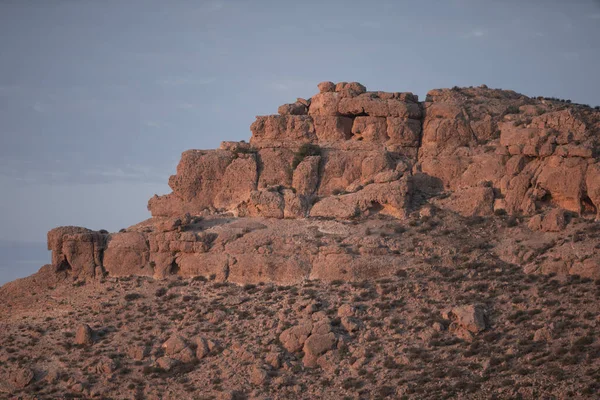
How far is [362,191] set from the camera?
5984 cm

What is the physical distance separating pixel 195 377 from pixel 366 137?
19765mm

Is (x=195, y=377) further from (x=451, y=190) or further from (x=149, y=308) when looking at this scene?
(x=451, y=190)

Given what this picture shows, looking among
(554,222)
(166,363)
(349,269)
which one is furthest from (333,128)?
(166,363)

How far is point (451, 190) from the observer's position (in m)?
60.7

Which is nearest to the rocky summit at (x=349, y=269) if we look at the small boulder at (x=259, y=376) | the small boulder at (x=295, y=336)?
the small boulder at (x=295, y=336)

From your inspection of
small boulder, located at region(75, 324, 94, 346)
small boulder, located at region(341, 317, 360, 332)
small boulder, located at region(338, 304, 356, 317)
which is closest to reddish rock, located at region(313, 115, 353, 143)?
small boulder, located at region(338, 304, 356, 317)

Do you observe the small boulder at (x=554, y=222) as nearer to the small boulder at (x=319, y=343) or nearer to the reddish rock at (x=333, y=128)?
the small boulder at (x=319, y=343)

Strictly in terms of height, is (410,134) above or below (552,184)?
above

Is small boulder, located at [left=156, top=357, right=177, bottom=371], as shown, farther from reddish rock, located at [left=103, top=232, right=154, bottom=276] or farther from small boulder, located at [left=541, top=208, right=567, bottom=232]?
small boulder, located at [left=541, top=208, right=567, bottom=232]

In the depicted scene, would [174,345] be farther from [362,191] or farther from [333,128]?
[333,128]

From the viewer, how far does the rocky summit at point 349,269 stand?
161 feet

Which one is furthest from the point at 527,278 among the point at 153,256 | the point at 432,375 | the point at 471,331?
the point at 153,256

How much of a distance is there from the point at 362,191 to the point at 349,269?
20.9ft

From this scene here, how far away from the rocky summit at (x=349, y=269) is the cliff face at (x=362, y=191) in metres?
0.11
